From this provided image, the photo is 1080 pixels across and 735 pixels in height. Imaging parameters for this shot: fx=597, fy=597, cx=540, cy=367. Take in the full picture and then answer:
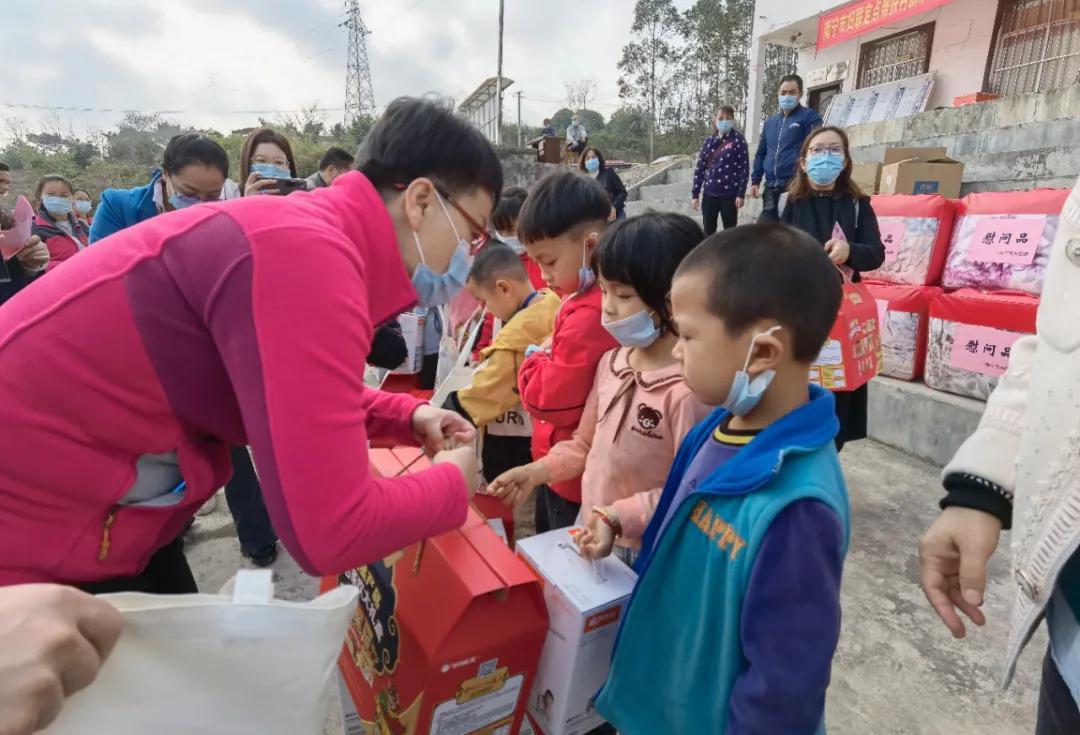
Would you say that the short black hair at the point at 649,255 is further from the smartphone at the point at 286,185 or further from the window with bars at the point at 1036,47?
the window with bars at the point at 1036,47

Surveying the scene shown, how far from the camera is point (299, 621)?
2.50 feet

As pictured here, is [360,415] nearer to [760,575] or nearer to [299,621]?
[299,621]

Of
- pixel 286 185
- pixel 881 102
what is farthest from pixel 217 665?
pixel 881 102

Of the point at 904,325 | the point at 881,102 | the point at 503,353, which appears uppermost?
the point at 881,102

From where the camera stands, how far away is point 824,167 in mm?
2725

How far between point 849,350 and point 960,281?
155cm

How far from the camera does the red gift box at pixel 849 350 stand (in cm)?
235

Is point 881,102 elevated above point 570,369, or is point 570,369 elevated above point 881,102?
point 881,102

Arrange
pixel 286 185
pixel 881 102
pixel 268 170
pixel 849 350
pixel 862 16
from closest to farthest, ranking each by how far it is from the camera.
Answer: pixel 849 350
pixel 286 185
pixel 268 170
pixel 862 16
pixel 881 102

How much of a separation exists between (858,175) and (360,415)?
4846 mm

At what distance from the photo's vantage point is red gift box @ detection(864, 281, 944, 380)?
11.5 ft

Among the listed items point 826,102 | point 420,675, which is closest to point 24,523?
point 420,675

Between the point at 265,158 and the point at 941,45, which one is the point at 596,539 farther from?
the point at 941,45

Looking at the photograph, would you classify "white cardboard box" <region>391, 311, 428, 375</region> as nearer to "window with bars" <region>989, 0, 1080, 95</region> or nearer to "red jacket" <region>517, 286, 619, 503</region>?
"red jacket" <region>517, 286, 619, 503</region>
